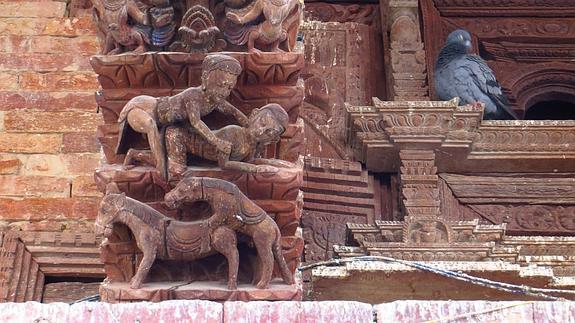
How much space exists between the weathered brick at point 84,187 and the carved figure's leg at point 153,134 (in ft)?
7.85

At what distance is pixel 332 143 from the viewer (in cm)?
734

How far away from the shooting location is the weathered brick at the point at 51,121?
7145 mm

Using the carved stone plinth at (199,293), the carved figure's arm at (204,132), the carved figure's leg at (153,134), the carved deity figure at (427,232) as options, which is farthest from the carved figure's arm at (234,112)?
the carved deity figure at (427,232)

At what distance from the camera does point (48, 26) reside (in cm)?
768

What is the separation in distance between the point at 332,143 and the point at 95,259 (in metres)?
1.74

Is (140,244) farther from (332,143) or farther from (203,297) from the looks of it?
(332,143)

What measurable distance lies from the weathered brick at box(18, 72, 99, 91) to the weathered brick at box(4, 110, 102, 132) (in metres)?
A: 0.22

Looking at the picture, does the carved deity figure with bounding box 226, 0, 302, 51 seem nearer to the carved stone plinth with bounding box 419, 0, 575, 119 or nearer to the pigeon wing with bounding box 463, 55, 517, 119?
the pigeon wing with bounding box 463, 55, 517, 119

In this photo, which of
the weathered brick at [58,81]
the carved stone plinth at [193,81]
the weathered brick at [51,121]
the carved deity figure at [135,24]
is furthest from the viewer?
the weathered brick at [58,81]

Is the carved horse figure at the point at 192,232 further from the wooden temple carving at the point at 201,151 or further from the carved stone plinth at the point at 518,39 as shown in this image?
the carved stone plinth at the point at 518,39

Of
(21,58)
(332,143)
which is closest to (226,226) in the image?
(332,143)

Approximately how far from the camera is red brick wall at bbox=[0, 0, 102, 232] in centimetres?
677

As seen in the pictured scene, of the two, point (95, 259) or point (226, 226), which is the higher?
point (95, 259)

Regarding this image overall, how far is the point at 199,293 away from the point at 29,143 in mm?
3127
